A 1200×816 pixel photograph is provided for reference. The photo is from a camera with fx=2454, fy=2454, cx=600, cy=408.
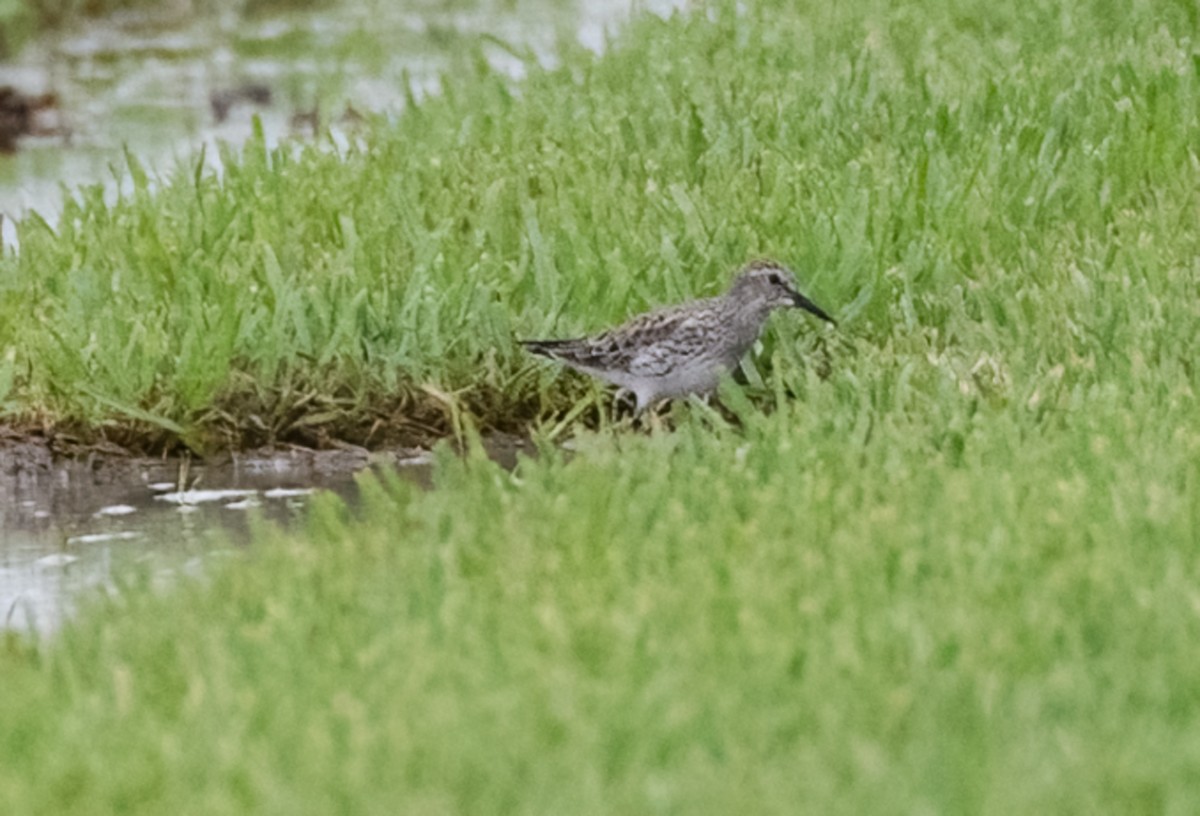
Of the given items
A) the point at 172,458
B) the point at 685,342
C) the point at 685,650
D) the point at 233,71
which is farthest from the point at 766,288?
the point at 233,71

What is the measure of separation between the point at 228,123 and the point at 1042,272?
5884 millimetres

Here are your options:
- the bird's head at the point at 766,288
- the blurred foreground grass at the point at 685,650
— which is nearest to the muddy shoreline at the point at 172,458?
the bird's head at the point at 766,288

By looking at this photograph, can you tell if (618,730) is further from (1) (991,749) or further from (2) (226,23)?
(2) (226,23)

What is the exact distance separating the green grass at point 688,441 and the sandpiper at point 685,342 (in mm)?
189

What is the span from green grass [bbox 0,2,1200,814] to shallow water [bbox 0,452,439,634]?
17 cm

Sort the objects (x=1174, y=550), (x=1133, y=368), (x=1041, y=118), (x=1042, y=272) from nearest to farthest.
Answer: (x=1174, y=550)
(x=1133, y=368)
(x=1042, y=272)
(x=1041, y=118)

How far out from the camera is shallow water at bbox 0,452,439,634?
21.0 feet

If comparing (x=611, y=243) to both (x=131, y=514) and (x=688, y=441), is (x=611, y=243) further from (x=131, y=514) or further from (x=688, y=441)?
(x=131, y=514)

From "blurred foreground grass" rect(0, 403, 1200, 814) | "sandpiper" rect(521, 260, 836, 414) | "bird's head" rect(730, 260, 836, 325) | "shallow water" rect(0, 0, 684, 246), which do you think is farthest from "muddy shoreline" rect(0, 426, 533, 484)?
"shallow water" rect(0, 0, 684, 246)

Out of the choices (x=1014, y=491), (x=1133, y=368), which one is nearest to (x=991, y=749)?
(x=1014, y=491)

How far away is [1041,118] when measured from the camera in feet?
31.4

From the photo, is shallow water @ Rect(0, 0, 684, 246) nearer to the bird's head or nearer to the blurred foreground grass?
the bird's head

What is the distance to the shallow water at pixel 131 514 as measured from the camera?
6398mm

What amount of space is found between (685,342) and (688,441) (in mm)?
992
